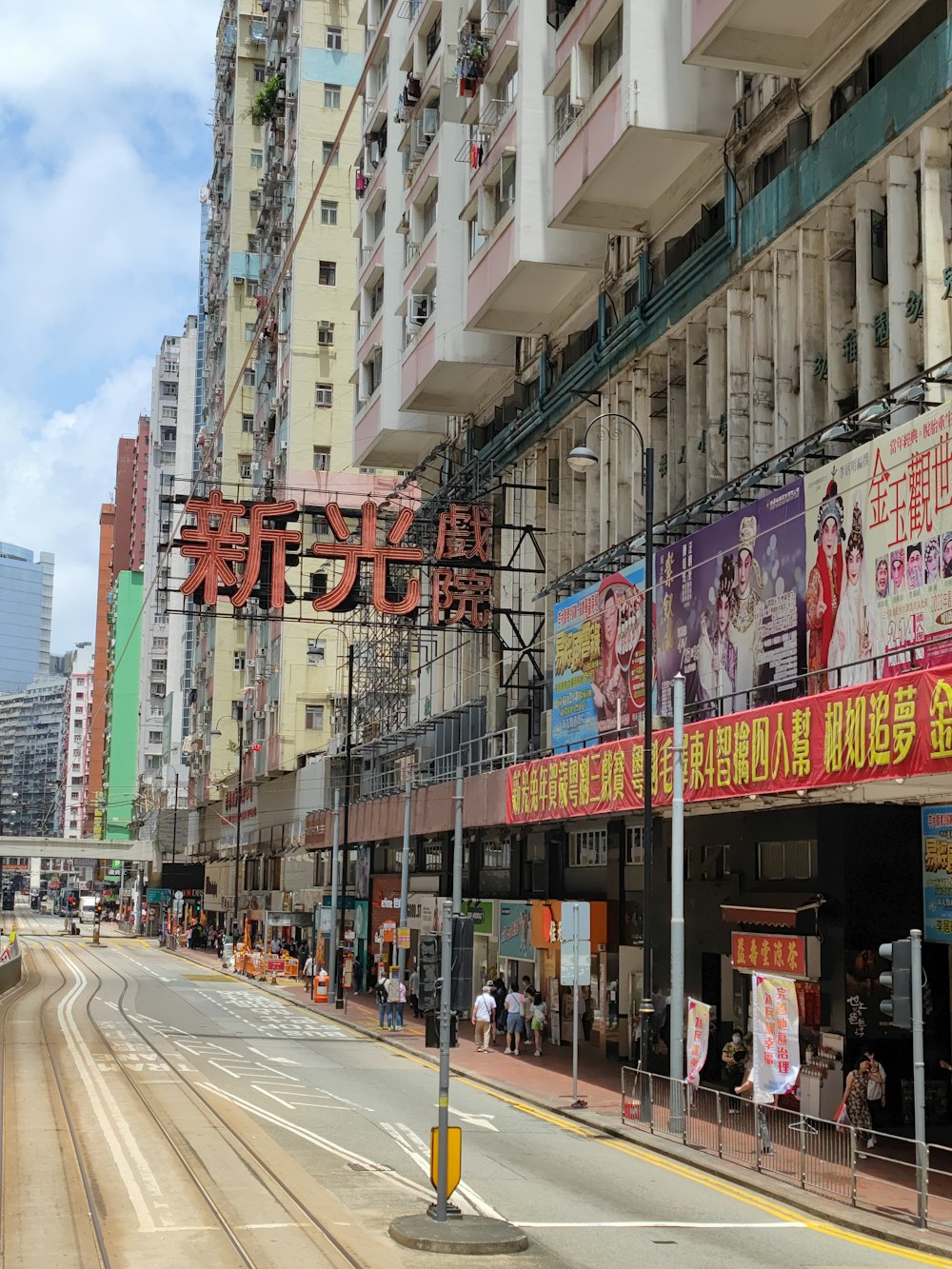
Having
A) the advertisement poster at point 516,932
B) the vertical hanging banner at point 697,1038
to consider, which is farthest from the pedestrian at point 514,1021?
the vertical hanging banner at point 697,1038

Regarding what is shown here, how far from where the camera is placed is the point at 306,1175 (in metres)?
17.0

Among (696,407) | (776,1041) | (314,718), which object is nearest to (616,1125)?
(776,1041)

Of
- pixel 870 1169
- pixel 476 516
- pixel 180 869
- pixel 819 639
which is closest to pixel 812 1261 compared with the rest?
pixel 870 1169

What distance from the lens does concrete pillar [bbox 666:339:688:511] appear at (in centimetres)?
3175

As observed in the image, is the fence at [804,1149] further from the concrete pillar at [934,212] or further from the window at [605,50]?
the window at [605,50]

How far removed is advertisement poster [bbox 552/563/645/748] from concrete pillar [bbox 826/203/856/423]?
262 inches

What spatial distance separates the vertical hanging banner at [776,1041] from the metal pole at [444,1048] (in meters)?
5.43

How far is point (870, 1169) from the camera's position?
19297 millimetres

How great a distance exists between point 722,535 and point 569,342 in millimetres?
12962

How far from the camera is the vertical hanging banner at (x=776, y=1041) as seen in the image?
63.0ft

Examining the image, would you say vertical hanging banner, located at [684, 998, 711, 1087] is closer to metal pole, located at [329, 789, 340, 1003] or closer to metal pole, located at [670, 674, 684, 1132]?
metal pole, located at [670, 674, 684, 1132]

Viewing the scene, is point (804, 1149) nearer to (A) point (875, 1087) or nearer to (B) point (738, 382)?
(A) point (875, 1087)

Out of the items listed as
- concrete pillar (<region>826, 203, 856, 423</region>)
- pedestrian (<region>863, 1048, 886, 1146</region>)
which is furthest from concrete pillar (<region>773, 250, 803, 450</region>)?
pedestrian (<region>863, 1048, 886, 1146</region>)

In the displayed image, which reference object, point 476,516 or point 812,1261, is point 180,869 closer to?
point 476,516
